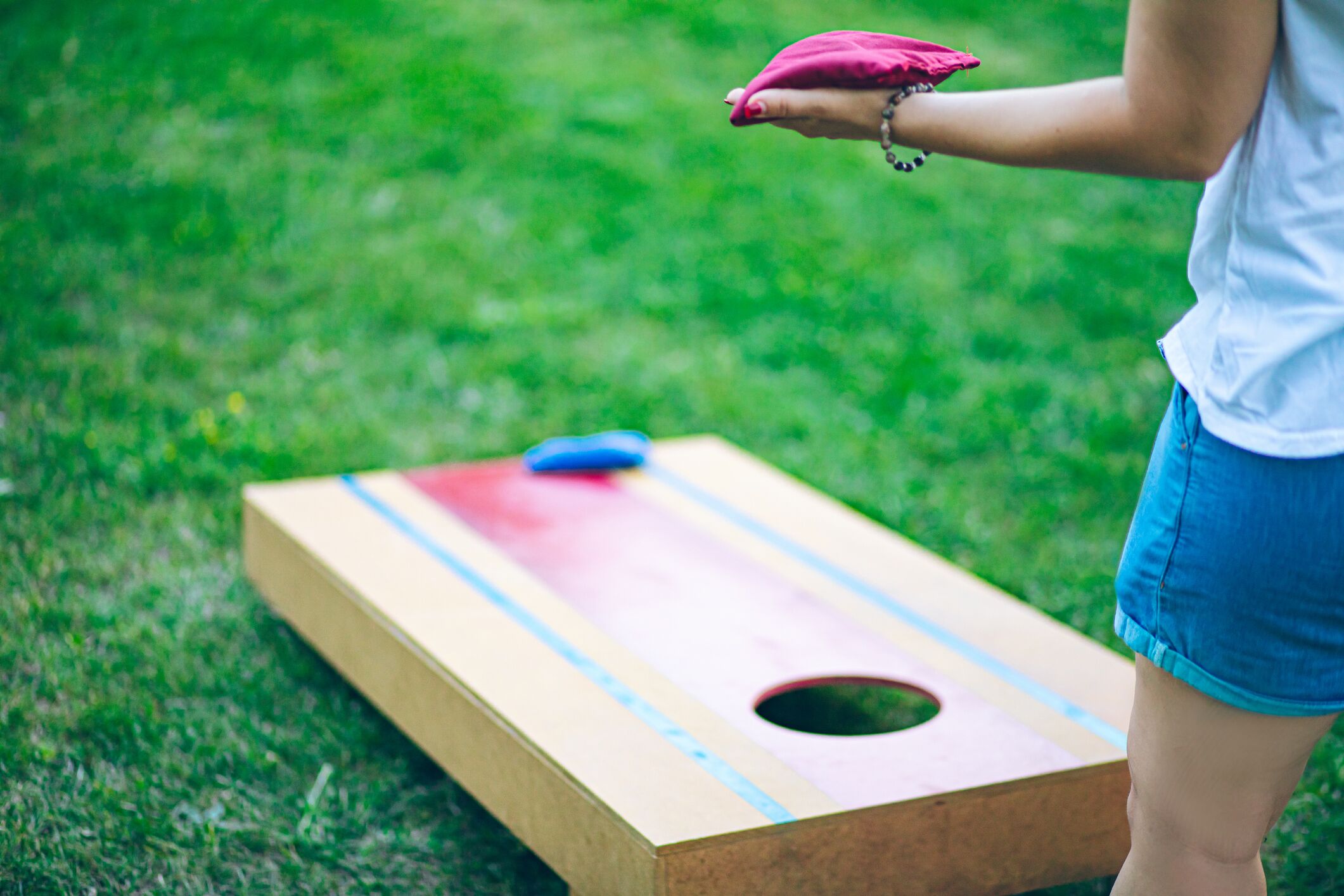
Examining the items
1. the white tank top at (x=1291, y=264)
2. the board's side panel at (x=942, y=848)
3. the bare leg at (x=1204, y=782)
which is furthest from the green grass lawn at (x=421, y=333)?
the white tank top at (x=1291, y=264)

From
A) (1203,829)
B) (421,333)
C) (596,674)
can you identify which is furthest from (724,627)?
(421,333)

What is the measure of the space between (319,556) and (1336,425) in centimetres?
159

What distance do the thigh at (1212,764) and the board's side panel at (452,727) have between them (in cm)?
54

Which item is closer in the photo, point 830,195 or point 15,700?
point 15,700

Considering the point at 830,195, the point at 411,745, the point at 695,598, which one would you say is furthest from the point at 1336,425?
the point at 830,195

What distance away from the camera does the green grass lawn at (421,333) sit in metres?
2.06

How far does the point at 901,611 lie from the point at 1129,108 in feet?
3.93

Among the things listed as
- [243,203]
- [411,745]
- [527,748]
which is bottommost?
[411,745]

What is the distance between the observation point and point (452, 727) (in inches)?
74.0

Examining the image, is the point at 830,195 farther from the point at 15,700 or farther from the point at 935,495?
the point at 15,700

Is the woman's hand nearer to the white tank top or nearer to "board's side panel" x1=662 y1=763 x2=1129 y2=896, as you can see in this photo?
the white tank top

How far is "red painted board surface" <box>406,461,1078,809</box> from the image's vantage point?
5.52ft

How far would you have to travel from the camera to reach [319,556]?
2201 millimetres

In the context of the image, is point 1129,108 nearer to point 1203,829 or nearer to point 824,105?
point 824,105
